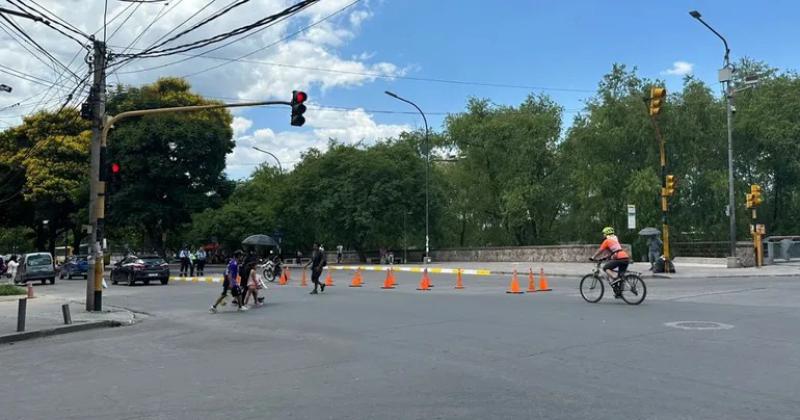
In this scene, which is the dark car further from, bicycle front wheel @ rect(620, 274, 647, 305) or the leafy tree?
bicycle front wheel @ rect(620, 274, 647, 305)

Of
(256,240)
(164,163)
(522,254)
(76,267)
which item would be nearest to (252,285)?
(256,240)

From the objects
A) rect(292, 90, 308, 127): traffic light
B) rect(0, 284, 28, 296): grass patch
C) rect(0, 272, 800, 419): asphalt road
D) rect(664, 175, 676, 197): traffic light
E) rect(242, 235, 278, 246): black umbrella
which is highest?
rect(292, 90, 308, 127): traffic light

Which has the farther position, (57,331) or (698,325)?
(57,331)

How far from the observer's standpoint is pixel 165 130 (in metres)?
45.7

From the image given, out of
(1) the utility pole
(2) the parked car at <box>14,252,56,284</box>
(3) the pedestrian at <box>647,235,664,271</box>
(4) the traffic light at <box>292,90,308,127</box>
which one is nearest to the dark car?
(2) the parked car at <box>14,252,56,284</box>

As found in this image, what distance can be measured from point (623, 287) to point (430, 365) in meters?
8.63

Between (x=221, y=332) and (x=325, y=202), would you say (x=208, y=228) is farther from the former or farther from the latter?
(x=221, y=332)

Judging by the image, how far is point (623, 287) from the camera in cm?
1544

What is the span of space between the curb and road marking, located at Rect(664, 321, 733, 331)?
39.8ft

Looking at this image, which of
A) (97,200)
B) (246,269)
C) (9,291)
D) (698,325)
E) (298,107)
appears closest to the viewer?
(698,325)

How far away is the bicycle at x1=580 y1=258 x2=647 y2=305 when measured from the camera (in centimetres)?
1520

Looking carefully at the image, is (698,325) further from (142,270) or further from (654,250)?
(142,270)

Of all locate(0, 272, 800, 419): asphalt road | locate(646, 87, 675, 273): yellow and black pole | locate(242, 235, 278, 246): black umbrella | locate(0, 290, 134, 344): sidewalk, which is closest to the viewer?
locate(0, 272, 800, 419): asphalt road

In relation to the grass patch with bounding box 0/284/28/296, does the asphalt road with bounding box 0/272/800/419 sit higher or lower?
higher
